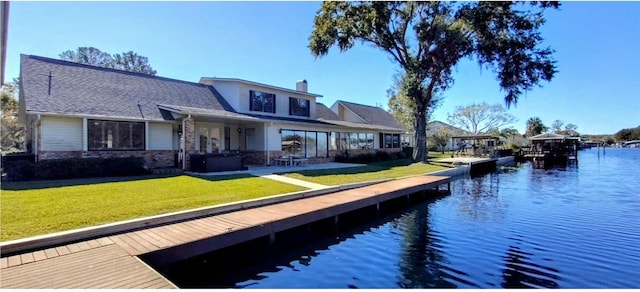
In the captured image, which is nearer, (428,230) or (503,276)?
(503,276)

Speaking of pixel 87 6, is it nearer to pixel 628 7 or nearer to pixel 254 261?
pixel 254 261

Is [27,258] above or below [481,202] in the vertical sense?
above

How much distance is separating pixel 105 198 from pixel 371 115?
87.9 ft

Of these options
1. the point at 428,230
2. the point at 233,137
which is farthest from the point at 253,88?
the point at 428,230

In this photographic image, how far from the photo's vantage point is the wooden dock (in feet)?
13.1

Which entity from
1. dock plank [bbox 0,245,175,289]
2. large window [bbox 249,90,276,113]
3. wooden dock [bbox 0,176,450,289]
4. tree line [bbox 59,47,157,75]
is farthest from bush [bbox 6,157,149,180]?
tree line [bbox 59,47,157,75]

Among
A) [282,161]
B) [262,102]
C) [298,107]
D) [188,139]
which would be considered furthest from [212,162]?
[298,107]

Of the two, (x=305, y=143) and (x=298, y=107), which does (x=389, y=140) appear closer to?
(x=298, y=107)

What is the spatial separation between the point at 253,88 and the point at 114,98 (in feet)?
25.4

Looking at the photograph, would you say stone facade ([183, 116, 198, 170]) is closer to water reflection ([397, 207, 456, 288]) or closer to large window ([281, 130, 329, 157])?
large window ([281, 130, 329, 157])

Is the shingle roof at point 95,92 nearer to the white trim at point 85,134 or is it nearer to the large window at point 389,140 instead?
the white trim at point 85,134

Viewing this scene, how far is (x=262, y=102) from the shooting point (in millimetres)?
21312

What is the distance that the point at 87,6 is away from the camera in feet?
24.0

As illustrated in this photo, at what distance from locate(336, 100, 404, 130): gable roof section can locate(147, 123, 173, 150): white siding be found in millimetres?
17575
